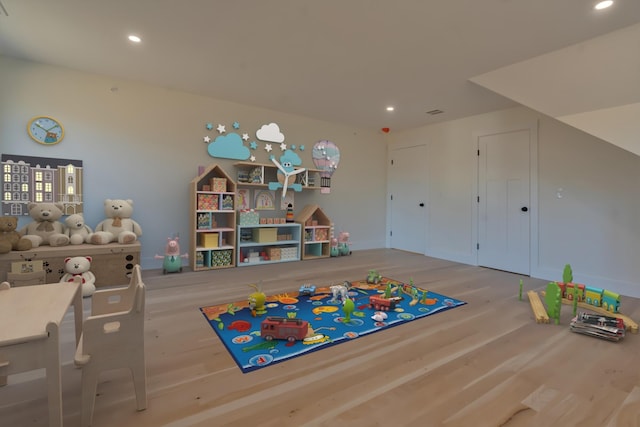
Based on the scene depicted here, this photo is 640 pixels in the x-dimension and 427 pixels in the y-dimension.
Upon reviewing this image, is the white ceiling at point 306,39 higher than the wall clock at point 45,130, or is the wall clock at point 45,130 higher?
the white ceiling at point 306,39

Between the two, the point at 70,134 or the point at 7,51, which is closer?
the point at 7,51

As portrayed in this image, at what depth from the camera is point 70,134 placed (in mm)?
3391

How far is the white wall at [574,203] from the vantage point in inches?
126

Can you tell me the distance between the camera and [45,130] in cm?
327

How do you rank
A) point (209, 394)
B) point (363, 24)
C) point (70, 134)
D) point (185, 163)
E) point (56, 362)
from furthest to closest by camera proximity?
point (185, 163) < point (70, 134) < point (363, 24) < point (209, 394) < point (56, 362)

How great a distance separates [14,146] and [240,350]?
11.2 feet

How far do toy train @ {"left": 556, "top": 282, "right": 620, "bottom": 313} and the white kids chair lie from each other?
11.3 feet

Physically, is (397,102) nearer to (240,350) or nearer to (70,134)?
(240,350)

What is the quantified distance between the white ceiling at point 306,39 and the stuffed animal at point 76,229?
1.66m

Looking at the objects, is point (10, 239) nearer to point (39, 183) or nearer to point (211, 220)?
point (39, 183)

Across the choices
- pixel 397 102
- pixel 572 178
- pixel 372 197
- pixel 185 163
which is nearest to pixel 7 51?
pixel 185 163

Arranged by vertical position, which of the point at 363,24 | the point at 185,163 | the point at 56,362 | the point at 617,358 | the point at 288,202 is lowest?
the point at 617,358

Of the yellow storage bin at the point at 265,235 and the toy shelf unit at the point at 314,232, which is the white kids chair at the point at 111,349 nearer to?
the yellow storage bin at the point at 265,235

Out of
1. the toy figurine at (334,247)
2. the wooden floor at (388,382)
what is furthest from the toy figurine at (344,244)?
the wooden floor at (388,382)
